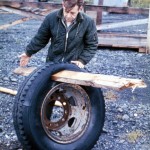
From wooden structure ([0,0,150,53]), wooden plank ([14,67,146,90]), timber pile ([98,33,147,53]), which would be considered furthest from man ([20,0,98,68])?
timber pile ([98,33,147,53])

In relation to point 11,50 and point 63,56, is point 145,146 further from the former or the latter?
point 11,50

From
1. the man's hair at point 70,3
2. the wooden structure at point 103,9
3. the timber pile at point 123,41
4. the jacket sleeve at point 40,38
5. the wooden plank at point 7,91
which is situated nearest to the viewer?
the man's hair at point 70,3

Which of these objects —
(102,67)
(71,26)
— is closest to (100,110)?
(71,26)

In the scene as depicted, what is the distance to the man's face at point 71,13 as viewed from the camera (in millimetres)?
4250

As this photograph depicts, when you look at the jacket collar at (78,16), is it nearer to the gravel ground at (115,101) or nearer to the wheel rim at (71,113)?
the wheel rim at (71,113)

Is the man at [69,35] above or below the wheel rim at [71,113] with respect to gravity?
above

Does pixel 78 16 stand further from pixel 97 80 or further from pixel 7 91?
pixel 7 91

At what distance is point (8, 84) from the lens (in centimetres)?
716

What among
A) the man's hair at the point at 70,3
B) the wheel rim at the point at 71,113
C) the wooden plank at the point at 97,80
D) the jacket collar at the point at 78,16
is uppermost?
the man's hair at the point at 70,3

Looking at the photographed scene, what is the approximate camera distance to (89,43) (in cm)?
457

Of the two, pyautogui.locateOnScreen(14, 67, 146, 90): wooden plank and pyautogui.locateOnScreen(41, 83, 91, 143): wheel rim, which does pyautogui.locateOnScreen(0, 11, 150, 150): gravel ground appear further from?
pyautogui.locateOnScreen(14, 67, 146, 90): wooden plank

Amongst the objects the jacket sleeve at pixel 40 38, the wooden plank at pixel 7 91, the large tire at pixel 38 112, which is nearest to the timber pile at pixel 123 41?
the wooden plank at pixel 7 91

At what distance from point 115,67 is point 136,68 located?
500 mm

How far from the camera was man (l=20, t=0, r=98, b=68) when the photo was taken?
14.1 ft
